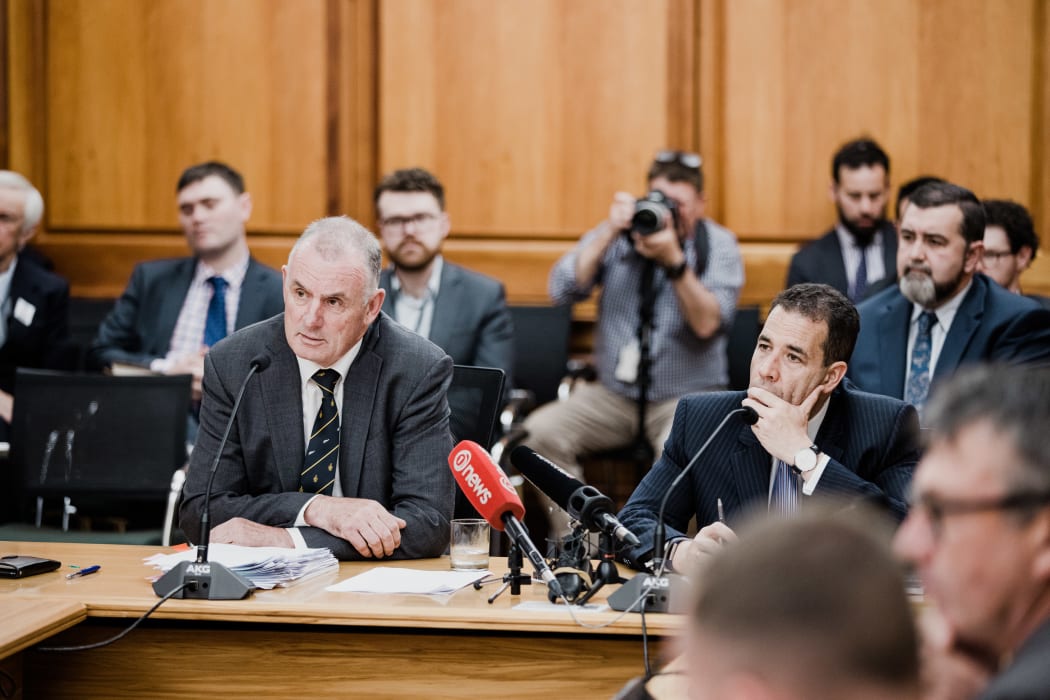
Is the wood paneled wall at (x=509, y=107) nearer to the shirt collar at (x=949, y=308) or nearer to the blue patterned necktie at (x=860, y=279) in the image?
the blue patterned necktie at (x=860, y=279)

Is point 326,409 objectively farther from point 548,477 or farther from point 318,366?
point 548,477

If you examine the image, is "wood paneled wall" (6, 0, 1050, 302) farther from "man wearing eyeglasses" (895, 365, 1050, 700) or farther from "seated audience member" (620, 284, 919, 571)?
"man wearing eyeglasses" (895, 365, 1050, 700)

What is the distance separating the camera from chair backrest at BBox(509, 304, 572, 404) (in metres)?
5.07

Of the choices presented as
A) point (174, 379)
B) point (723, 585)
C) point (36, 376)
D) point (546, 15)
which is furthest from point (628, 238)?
point (723, 585)

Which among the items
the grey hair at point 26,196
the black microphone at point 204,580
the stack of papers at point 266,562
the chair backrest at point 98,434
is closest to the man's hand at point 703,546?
the stack of papers at point 266,562

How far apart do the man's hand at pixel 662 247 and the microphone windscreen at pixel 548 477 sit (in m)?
2.35

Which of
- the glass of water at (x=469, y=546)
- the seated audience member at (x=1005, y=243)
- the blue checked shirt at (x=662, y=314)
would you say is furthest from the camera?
the blue checked shirt at (x=662, y=314)

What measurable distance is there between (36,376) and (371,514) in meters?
1.61

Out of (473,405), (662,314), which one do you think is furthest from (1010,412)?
(662,314)

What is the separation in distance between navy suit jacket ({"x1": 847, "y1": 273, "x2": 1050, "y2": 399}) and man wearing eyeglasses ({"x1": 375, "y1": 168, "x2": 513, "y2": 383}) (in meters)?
1.33

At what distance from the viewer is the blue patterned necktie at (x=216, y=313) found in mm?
4570

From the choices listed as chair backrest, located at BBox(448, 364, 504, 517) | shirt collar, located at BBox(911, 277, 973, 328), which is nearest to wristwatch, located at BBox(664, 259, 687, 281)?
shirt collar, located at BBox(911, 277, 973, 328)

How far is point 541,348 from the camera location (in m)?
→ 5.09

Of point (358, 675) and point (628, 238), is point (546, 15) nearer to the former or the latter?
point (628, 238)
